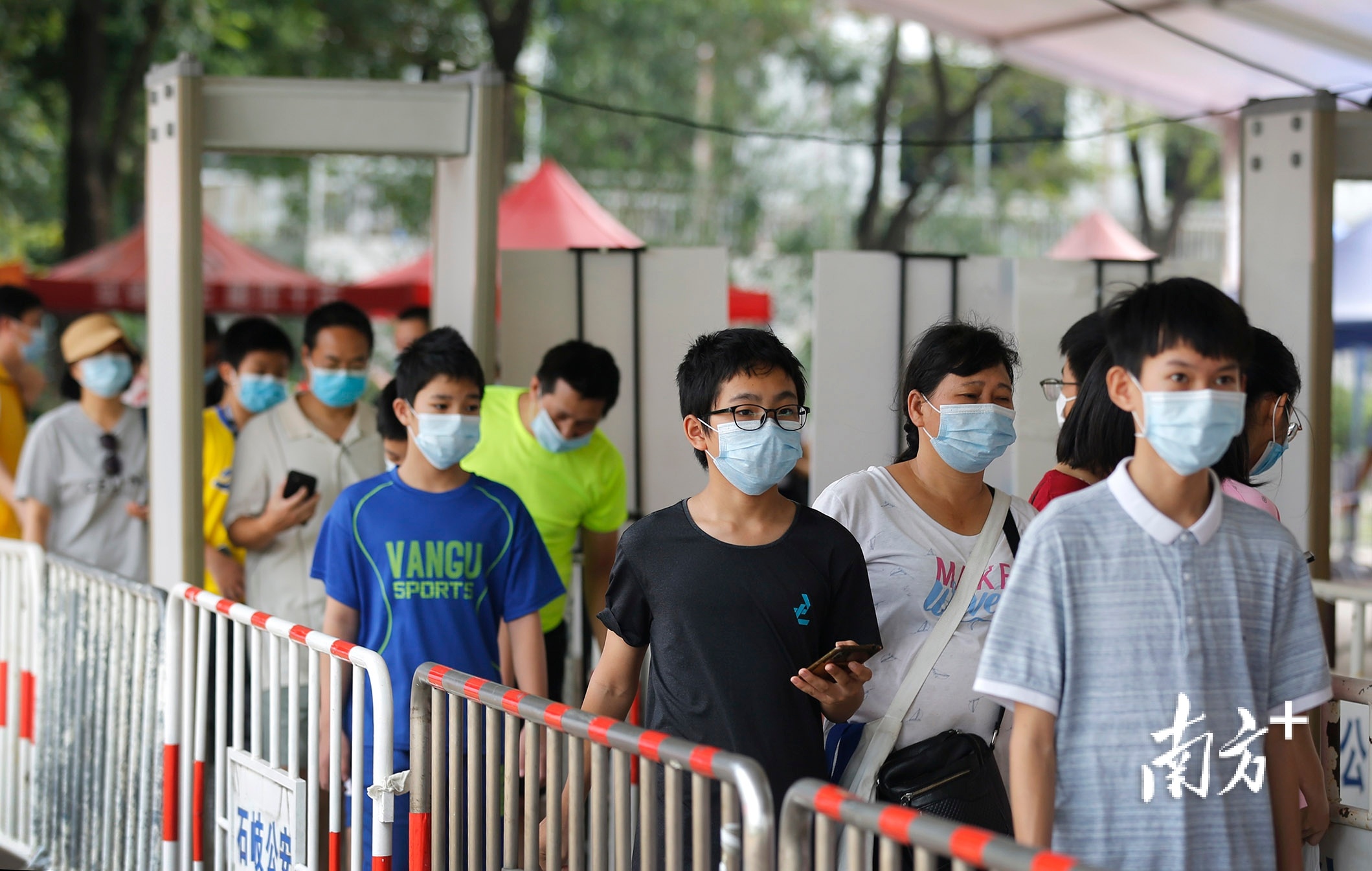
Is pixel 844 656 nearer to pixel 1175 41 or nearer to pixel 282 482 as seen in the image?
pixel 282 482

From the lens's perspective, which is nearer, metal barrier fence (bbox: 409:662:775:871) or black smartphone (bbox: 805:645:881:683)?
metal barrier fence (bbox: 409:662:775:871)

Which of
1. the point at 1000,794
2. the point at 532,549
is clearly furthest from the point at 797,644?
the point at 532,549

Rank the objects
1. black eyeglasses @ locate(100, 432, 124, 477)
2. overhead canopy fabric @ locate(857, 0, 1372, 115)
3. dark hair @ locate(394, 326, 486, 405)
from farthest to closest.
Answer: overhead canopy fabric @ locate(857, 0, 1372, 115) → black eyeglasses @ locate(100, 432, 124, 477) → dark hair @ locate(394, 326, 486, 405)

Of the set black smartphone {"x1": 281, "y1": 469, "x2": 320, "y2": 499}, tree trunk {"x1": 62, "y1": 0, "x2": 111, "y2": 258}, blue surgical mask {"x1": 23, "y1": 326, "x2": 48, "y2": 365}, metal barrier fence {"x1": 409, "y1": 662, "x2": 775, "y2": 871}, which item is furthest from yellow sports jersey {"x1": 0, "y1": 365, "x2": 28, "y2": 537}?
tree trunk {"x1": 62, "y1": 0, "x2": 111, "y2": 258}

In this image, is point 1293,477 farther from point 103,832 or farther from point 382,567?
point 103,832

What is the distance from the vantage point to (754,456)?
2875 mm

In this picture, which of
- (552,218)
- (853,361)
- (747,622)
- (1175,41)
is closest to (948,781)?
(747,622)

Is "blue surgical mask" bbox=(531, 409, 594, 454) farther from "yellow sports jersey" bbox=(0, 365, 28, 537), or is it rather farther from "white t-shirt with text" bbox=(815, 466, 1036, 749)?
"yellow sports jersey" bbox=(0, 365, 28, 537)

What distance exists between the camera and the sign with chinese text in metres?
3.56

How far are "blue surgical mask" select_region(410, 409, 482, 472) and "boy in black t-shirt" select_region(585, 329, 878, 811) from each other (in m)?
1.04

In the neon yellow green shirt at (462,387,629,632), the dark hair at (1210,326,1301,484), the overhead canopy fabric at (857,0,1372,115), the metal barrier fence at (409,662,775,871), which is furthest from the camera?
the overhead canopy fabric at (857,0,1372,115)

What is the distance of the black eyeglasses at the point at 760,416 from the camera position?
2904mm

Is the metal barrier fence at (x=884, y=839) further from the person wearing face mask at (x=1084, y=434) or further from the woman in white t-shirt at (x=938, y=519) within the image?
the person wearing face mask at (x=1084, y=434)

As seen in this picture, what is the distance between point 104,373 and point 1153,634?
506 cm
